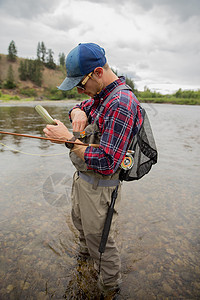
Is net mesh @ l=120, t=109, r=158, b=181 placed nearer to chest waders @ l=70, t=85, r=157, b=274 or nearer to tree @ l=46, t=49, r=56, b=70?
chest waders @ l=70, t=85, r=157, b=274

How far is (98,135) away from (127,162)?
0.39 m

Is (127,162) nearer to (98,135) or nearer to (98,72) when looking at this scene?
(98,135)

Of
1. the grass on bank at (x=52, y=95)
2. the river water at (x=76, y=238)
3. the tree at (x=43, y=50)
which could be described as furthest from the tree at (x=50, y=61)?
the river water at (x=76, y=238)

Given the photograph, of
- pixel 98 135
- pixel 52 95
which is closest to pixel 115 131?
pixel 98 135

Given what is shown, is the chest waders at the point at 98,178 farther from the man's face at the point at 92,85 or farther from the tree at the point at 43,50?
the tree at the point at 43,50

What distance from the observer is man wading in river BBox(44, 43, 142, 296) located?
1.66 m

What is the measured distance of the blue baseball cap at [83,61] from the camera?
66.2 inches

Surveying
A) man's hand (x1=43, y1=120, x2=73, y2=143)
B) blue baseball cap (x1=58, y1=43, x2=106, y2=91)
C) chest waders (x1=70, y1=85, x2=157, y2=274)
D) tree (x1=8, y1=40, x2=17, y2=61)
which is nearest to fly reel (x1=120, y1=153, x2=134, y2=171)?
chest waders (x1=70, y1=85, x2=157, y2=274)

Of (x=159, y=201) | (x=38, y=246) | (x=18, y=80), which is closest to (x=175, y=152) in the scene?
(x=159, y=201)

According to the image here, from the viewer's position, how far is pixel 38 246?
316cm

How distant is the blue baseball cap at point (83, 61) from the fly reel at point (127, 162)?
2.70ft

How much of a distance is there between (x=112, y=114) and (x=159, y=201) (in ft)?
11.8

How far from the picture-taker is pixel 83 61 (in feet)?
5.53

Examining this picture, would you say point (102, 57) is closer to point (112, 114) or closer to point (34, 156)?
point (112, 114)
